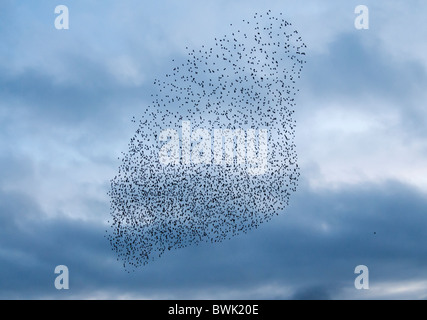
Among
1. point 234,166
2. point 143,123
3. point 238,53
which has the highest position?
point 238,53

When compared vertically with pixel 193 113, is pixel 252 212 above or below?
below

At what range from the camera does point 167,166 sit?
7012cm
